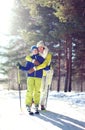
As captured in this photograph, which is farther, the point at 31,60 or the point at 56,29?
the point at 56,29

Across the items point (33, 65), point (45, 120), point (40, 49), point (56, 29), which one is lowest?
point (45, 120)

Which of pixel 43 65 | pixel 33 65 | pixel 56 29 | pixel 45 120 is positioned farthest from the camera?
pixel 56 29

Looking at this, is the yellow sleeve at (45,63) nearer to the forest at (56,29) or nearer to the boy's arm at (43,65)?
the boy's arm at (43,65)

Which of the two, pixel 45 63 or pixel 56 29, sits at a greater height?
pixel 56 29

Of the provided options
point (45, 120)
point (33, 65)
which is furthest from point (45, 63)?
point (45, 120)

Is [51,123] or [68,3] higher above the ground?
[68,3]

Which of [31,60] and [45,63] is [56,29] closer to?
[45,63]

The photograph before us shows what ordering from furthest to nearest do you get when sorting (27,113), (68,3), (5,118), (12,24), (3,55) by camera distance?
1. (3,55)
2. (12,24)
3. (68,3)
4. (27,113)
5. (5,118)

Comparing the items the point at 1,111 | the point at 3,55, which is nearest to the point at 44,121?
the point at 1,111

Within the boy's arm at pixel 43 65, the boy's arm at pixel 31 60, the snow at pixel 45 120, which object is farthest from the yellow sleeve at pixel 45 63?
the snow at pixel 45 120

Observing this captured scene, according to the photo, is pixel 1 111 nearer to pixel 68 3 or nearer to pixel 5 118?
pixel 5 118

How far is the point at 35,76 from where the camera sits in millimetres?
9578

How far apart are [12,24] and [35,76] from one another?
28.9 metres

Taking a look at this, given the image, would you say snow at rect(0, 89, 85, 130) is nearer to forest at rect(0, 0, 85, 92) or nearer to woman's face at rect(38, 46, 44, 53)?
woman's face at rect(38, 46, 44, 53)
